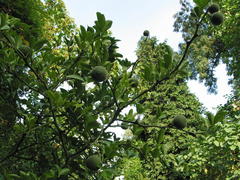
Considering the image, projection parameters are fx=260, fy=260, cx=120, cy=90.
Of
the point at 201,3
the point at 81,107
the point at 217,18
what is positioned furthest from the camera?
the point at 81,107

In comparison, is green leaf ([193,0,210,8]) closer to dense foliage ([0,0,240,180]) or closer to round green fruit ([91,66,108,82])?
dense foliage ([0,0,240,180])

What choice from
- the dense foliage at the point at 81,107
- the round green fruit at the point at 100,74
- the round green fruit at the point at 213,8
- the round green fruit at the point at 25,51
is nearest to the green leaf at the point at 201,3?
the dense foliage at the point at 81,107

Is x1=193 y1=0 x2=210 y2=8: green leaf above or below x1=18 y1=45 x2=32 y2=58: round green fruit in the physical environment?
above

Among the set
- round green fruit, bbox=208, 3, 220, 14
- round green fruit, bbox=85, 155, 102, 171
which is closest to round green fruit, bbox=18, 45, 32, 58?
round green fruit, bbox=85, 155, 102, 171

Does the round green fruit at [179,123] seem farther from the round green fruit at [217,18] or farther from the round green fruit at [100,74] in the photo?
the round green fruit at [217,18]

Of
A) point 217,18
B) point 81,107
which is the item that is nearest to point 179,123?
point 217,18

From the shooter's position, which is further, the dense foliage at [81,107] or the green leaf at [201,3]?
the dense foliage at [81,107]

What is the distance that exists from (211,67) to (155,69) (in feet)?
71.6

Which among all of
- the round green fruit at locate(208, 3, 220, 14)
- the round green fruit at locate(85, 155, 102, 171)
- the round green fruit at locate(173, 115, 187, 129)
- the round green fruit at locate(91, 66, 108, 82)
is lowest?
the round green fruit at locate(85, 155, 102, 171)

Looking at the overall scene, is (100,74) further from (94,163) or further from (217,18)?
(217,18)

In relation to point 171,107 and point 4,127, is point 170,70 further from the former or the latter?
point 171,107

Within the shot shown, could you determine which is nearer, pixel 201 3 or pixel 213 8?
pixel 201 3

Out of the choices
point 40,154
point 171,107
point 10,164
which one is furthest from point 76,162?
point 171,107

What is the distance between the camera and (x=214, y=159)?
5805mm
